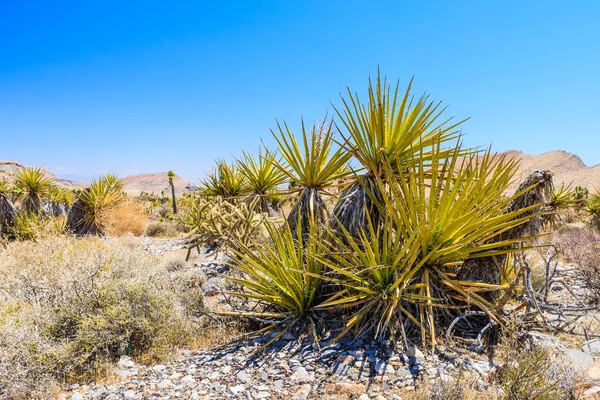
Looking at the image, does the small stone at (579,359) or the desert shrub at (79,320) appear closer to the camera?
Result: the small stone at (579,359)

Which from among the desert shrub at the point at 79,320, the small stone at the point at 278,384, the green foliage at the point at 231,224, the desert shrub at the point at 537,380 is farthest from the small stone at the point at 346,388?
the green foliage at the point at 231,224

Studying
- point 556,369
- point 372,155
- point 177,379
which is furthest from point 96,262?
point 556,369

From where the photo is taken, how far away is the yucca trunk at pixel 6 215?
12.2 m

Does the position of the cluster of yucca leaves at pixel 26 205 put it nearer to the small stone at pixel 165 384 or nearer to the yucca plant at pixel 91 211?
the yucca plant at pixel 91 211

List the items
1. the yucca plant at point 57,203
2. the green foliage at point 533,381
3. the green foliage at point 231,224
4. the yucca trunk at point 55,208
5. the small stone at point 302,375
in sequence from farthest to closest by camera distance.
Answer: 1. the yucca plant at point 57,203
2. the yucca trunk at point 55,208
3. the green foliage at point 231,224
4. the small stone at point 302,375
5. the green foliage at point 533,381

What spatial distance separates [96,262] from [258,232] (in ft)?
15.4

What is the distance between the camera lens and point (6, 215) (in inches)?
485

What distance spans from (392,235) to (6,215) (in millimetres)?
14310

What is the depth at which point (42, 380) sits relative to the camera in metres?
3.32

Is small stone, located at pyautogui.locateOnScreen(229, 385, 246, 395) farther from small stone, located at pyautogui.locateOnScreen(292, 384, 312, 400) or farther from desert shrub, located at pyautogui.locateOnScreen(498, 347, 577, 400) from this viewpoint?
desert shrub, located at pyautogui.locateOnScreen(498, 347, 577, 400)

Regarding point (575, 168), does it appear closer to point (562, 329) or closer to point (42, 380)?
point (562, 329)

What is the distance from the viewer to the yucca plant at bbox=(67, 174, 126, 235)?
1217 centimetres

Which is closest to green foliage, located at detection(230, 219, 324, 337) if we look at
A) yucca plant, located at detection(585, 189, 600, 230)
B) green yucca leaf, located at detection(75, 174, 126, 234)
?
green yucca leaf, located at detection(75, 174, 126, 234)

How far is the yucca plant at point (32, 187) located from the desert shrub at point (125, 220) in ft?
9.75
